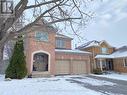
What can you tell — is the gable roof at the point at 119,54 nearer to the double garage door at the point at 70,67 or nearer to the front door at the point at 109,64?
the front door at the point at 109,64

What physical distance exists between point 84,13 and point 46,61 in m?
18.8

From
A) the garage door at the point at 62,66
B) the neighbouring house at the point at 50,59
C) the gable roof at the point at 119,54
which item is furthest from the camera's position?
the gable roof at the point at 119,54

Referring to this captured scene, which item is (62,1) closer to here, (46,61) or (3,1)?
(3,1)

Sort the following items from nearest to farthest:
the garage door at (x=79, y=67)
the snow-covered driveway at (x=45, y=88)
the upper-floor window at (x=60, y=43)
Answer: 1. the snow-covered driveway at (x=45, y=88)
2. the garage door at (x=79, y=67)
3. the upper-floor window at (x=60, y=43)

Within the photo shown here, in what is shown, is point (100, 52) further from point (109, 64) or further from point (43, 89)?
point (43, 89)

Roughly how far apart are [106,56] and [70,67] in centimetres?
908

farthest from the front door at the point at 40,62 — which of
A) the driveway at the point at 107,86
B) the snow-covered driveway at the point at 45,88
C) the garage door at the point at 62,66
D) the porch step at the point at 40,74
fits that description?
the snow-covered driveway at the point at 45,88

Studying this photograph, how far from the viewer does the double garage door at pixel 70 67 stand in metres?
28.2

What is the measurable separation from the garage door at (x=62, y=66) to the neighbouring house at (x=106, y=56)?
641 centimetres

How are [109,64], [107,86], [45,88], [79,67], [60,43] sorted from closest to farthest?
[45,88], [107,86], [79,67], [60,43], [109,64]

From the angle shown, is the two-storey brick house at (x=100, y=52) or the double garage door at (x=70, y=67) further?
the two-storey brick house at (x=100, y=52)

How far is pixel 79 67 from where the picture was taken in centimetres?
3005

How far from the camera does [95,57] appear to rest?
33844 millimetres

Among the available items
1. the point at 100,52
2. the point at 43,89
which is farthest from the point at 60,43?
the point at 43,89
